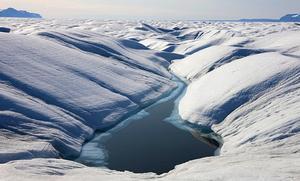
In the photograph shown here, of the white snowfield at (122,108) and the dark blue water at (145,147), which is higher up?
the white snowfield at (122,108)

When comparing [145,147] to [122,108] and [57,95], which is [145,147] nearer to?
[122,108]

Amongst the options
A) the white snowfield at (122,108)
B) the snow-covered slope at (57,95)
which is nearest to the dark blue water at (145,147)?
the white snowfield at (122,108)

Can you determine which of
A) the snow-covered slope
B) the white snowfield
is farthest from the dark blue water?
the snow-covered slope

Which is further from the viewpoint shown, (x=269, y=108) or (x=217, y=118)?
(x=217, y=118)

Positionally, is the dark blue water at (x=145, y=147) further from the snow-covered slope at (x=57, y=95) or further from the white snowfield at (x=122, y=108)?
the snow-covered slope at (x=57, y=95)

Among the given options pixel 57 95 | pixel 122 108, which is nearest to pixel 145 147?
pixel 122 108

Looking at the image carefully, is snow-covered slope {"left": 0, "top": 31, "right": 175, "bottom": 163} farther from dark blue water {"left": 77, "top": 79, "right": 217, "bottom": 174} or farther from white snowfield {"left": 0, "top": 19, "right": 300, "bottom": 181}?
dark blue water {"left": 77, "top": 79, "right": 217, "bottom": 174}

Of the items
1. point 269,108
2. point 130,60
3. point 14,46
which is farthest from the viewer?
point 130,60

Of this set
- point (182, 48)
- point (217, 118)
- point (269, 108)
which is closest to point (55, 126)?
point (217, 118)

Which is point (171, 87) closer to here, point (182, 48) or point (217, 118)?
point (217, 118)
